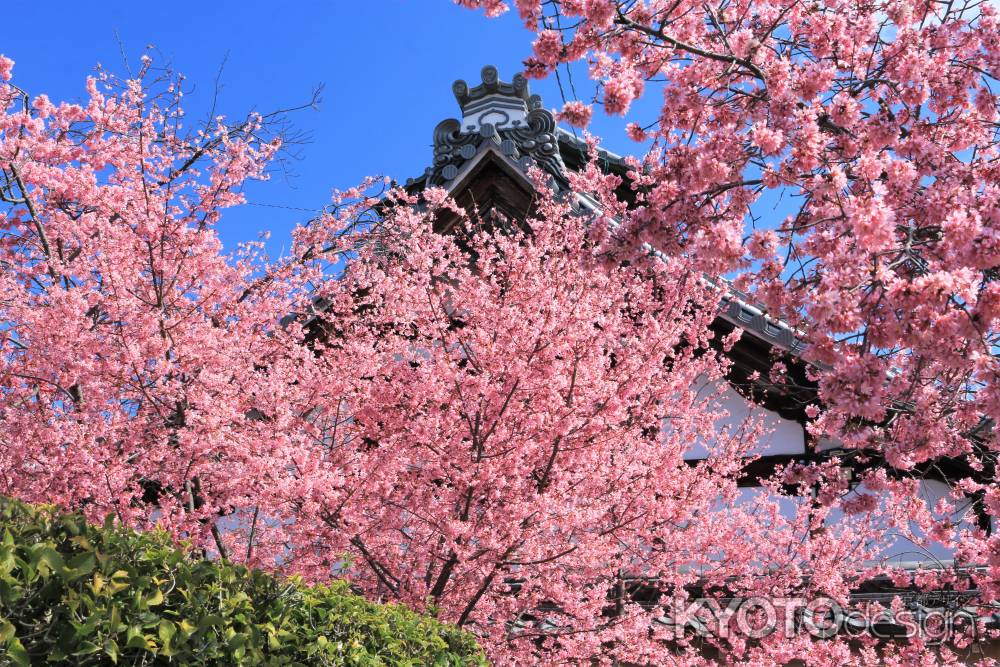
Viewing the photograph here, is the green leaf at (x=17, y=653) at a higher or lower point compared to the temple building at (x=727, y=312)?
lower

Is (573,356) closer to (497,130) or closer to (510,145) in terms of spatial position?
(510,145)

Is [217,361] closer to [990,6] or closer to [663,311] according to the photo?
[663,311]

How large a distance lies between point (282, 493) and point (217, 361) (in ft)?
7.16

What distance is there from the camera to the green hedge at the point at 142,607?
3074 mm

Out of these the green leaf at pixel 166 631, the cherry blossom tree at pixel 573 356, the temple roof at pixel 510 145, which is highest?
the temple roof at pixel 510 145

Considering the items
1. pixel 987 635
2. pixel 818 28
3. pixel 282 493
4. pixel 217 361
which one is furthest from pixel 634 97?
pixel 987 635

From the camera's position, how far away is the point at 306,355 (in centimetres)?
882

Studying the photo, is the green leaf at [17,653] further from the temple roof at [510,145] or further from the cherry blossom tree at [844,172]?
the temple roof at [510,145]

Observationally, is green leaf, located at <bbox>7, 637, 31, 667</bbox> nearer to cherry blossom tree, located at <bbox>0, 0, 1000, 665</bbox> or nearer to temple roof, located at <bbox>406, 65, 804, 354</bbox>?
cherry blossom tree, located at <bbox>0, 0, 1000, 665</bbox>

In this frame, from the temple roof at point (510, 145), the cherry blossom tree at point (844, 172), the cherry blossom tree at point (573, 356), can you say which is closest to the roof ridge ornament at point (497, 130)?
the temple roof at point (510, 145)

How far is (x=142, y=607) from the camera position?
3.33 metres

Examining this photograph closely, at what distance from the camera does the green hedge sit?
3074mm

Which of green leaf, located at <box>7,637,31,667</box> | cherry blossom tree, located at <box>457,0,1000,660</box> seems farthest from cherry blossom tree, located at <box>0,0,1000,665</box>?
green leaf, located at <box>7,637,31,667</box>

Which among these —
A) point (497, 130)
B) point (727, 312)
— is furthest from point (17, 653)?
point (497, 130)
